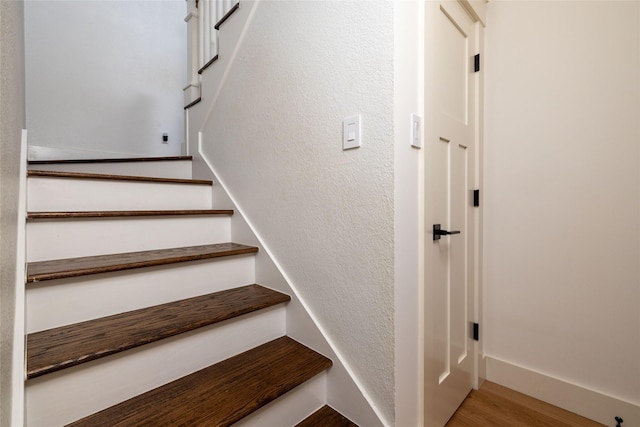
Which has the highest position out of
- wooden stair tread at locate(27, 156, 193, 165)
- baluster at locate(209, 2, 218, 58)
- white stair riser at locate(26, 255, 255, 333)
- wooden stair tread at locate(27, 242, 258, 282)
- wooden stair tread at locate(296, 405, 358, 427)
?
baluster at locate(209, 2, 218, 58)

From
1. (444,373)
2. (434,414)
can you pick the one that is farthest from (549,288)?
(434,414)

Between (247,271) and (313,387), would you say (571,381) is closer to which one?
(313,387)

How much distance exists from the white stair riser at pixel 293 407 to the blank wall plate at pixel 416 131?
0.97 m

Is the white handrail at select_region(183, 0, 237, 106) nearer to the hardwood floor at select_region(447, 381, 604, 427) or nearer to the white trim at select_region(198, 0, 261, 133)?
the white trim at select_region(198, 0, 261, 133)

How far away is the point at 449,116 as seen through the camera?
50.6 inches

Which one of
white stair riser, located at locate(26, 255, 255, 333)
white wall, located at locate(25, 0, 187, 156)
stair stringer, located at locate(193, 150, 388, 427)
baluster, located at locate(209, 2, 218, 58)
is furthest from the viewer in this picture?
white wall, located at locate(25, 0, 187, 156)

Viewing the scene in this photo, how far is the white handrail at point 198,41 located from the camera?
2.09 meters

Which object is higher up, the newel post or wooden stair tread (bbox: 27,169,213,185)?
the newel post

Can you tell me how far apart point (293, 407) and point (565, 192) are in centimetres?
153

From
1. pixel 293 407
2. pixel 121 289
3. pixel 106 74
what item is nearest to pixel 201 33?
pixel 106 74

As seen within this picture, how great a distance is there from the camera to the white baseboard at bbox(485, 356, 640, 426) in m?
1.22

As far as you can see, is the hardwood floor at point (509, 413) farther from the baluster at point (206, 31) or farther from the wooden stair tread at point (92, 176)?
the baluster at point (206, 31)

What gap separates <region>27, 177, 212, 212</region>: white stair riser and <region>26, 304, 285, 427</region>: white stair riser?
0.83 m

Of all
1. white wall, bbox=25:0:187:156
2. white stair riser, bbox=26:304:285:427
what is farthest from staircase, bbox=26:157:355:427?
white wall, bbox=25:0:187:156
